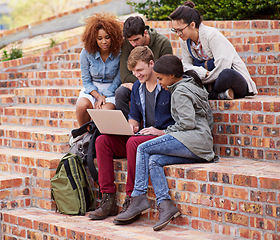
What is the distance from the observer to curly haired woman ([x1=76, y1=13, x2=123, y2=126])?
4770 mm

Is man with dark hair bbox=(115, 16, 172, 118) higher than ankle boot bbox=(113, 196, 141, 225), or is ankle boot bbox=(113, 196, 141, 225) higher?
man with dark hair bbox=(115, 16, 172, 118)

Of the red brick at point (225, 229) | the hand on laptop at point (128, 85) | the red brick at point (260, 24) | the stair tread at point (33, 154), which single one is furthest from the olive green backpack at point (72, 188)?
the red brick at point (260, 24)

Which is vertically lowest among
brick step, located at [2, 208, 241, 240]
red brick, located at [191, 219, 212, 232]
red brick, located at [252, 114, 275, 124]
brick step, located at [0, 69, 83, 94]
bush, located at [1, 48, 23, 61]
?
brick step, located at [2, 208, 241, 240]

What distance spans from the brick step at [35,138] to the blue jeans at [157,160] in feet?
4.68

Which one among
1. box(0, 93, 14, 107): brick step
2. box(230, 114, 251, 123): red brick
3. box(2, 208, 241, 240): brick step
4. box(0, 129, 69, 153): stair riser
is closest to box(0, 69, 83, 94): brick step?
box(0, 93, 14, 107): brick step

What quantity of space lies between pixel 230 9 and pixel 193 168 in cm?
353

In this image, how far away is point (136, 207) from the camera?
12.7ft

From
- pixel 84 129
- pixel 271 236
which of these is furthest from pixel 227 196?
pixel 84 129

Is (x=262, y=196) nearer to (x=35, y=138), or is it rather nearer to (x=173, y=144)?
(x=173, y=144)

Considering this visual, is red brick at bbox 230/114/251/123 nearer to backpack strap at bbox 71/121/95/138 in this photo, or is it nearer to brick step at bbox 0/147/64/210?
backpack strap at bbox 71/121/95/138

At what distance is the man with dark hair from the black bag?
0.33 meters

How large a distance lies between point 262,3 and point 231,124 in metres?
2.88

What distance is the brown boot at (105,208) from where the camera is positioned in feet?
13.7

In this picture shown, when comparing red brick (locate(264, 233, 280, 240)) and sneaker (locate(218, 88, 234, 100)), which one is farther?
sneaker (locate(218, 88, 234, 100))
